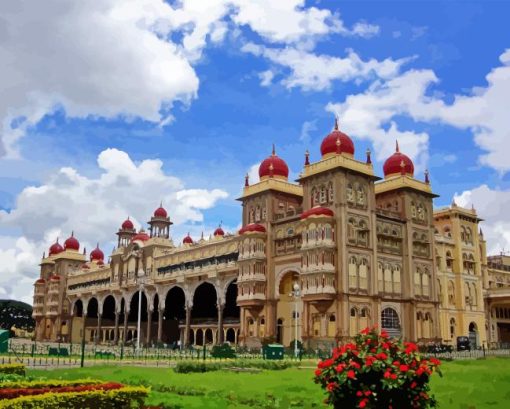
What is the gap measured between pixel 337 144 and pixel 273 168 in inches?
382

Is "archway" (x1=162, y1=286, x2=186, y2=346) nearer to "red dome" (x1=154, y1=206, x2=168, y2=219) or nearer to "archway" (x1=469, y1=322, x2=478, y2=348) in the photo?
"red dome" (x1=154, y1=206, x2=168, y2=219)

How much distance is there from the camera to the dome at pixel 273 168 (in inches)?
2542

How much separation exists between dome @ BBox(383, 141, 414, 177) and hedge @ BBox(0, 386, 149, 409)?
177 feet

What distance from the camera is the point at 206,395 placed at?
18.9m

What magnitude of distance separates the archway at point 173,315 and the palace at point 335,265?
1.28ft

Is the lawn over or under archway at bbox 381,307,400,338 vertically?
under

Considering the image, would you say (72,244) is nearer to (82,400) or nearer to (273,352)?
(273,352)

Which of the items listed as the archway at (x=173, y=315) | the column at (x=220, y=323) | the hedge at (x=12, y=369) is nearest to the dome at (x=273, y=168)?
the column at (x=220, y=323)

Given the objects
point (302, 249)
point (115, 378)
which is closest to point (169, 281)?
point (302, 249)

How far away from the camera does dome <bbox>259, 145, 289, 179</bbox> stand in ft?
212

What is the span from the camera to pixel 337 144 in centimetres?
5750

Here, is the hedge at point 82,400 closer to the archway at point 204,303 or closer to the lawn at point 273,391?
the lawn at point 273,391

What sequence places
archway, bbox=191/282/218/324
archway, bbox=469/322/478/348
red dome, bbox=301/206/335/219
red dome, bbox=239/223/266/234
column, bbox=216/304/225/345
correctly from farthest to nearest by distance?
archway, bbox=191/282/218/324 < archway, bbox=469/322/478/348 < column, bbox=216/304/225/345 < red dome, bbox=239/223/266/234 < red dome, bbox=301/206/335/219

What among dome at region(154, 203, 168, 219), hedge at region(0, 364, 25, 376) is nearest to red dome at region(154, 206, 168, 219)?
dome at region(154, 203, 168, 219)
